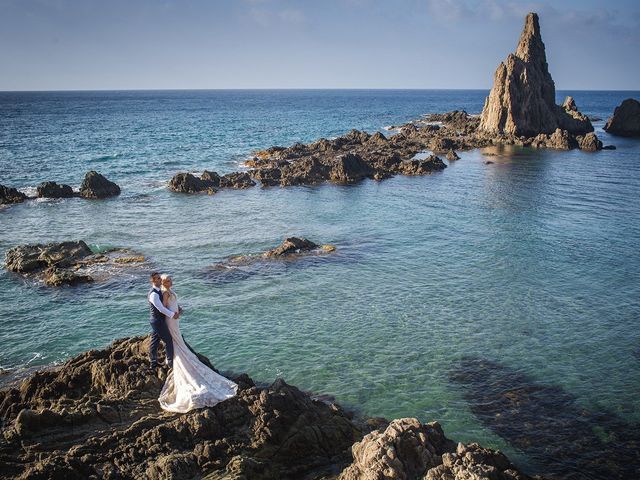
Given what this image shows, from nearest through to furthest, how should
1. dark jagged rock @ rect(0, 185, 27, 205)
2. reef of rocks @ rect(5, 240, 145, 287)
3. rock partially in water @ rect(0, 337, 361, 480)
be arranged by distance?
rock partially in water @ rect(0, 337, 361, 480) < reef of rocks @ rect(5, 240, 145, 287) < dark jagged rock @ rect(0, 185, 27, 205)

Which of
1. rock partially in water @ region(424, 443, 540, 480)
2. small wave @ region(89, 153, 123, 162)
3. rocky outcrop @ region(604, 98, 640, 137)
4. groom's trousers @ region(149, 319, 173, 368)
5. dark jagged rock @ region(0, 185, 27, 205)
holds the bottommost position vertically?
rock partially in water @ region(424, 443, 540, 480)

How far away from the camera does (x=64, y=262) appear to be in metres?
27.9

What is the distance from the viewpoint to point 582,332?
2119 centimetres

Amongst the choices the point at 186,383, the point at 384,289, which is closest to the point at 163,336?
the point at 186,383

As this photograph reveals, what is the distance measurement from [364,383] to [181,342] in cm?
684

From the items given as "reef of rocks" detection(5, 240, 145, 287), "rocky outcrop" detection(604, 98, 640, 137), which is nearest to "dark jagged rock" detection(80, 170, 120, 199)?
"reef of rocks" detection(5, 240, 145, 287)

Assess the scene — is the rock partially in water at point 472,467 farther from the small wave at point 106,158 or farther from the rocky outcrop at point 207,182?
the small wave at point 106,158

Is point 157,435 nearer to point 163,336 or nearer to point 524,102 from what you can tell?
point 163,336

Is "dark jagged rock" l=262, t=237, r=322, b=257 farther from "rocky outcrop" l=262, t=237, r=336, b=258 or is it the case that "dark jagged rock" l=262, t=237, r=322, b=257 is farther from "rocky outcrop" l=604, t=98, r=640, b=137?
"rocky outcrop" l=604, t=98, r=640, b=137

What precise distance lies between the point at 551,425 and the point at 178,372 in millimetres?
10689

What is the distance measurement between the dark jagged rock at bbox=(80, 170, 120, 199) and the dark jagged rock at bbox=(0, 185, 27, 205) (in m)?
4.76

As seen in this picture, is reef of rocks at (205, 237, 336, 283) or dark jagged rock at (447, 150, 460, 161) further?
dark jagged rock at (447, 150, 460, 161)

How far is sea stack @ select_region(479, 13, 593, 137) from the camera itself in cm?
8581

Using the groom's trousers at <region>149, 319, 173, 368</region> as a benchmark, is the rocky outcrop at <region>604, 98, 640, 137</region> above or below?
above
